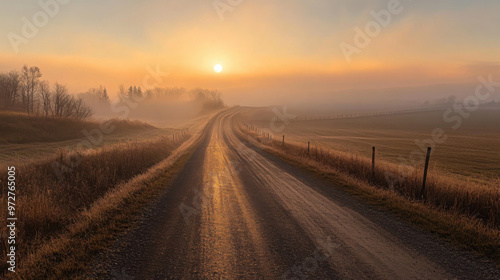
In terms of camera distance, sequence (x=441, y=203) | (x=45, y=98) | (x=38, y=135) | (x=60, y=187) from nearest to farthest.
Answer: (x=441, y=203) < (x=60, y=187) < (x=38, y=135) < (x=45, y=98)

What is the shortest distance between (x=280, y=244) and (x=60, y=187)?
11.1 metres

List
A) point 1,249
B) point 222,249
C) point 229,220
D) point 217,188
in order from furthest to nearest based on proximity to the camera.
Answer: point 217,188, point 229,220, point 1,249, point 222,249

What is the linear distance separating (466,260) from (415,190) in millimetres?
5198

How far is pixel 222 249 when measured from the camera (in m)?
5.20

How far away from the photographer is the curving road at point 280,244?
440 centimetres

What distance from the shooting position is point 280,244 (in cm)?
541

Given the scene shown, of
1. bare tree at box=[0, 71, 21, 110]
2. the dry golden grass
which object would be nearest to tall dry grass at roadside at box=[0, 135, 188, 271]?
the dry golden grass

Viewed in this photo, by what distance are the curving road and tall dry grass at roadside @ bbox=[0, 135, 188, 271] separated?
9.37 feet

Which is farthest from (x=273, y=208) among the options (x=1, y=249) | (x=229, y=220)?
(x=1, y=249)

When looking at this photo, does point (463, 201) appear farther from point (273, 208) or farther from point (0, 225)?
point (0, 225)

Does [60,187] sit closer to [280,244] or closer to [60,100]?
[280,244]

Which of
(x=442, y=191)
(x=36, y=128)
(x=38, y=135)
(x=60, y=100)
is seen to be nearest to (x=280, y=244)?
(x=442, y=191)

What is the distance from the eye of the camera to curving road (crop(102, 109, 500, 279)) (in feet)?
14.4

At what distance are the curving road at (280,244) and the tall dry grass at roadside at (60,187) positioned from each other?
2.86 meters
